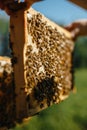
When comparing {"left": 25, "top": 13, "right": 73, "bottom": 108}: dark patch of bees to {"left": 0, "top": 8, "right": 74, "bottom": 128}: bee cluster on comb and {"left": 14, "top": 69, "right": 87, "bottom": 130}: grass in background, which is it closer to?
{"left": 0, "top": 8, "right": 74, "bottom": 128}: bee cluster on comb

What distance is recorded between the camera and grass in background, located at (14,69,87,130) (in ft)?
58.5

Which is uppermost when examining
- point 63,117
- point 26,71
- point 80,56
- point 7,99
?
point 26,71

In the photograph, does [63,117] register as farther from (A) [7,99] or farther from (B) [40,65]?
(A) [7,99]

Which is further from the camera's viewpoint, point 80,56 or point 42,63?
point 80,56

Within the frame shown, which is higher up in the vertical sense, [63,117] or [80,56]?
[80,56]

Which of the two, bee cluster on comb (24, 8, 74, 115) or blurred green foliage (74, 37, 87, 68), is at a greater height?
bee cluster on comb (24, 8, 74, 115)

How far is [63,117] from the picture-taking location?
779 inches

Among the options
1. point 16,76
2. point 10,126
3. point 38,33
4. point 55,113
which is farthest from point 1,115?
point 55,113

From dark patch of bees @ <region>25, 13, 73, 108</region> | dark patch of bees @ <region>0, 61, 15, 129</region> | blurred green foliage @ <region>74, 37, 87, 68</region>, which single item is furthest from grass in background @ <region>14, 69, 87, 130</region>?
→ blurred green foliage @ <region>74, 37, 87, 68</region>

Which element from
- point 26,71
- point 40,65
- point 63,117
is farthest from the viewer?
point 63,117

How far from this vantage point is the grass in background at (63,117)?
17.8m

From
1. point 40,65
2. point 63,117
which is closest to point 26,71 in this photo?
point 40,65

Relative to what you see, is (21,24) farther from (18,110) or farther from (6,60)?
(18,110)

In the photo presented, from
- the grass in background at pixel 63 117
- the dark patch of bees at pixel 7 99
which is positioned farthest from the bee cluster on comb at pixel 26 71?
the grass in background at pixel 63 117
